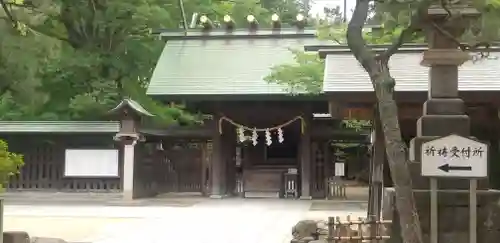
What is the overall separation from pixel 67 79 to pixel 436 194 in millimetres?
18697

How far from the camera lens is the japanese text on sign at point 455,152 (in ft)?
21.6

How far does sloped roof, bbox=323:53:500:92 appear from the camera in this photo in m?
11.0

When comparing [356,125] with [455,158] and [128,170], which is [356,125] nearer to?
[128,170]

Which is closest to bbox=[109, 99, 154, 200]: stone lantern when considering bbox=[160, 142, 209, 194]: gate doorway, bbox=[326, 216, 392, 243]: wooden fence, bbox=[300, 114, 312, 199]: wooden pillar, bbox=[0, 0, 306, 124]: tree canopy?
bbox=[0, 0, 306, 124]: tree canopy

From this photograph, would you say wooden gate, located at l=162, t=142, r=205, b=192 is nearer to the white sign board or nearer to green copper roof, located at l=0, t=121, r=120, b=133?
green copper roof, located at l=0, t=121, r=120, b=133

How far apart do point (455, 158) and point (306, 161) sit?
1328cm

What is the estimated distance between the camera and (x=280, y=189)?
2078cm

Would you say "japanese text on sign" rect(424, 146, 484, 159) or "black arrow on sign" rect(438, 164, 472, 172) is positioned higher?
"japanese text on sign" rect(424, 146, 484, 159)

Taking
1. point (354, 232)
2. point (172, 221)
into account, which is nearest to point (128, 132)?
point (172, 221)

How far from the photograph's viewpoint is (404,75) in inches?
472

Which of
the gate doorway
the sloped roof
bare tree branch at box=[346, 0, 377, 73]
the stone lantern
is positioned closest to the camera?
bare tree branch at box=[346, 0, 377, 73]

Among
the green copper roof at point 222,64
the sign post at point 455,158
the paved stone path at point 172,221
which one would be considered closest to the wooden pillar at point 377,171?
the paved stone path at point 172,221

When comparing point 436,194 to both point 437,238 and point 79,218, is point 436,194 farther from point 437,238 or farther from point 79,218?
point 79,218

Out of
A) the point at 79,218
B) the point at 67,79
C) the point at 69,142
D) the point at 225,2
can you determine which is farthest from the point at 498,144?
the point at 225,2
